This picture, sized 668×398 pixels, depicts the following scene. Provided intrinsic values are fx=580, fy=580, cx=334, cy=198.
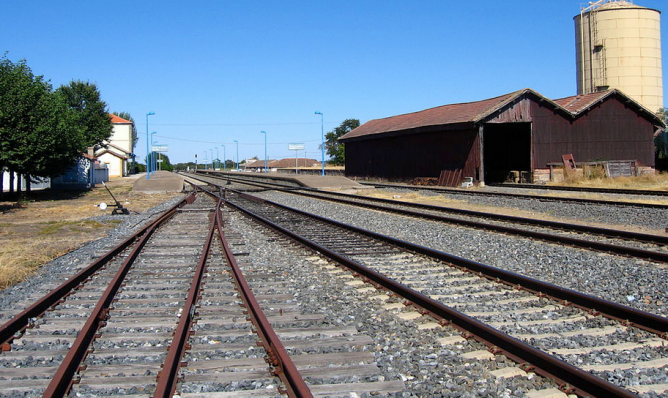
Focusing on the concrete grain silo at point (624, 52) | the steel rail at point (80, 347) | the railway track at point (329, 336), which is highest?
the concrete grain silo at point (624, 52)

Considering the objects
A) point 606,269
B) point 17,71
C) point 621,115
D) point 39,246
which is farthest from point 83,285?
point 621,115

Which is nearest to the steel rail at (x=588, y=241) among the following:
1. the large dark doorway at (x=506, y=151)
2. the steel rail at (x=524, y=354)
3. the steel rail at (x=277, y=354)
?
the steel rail at (x=524, y=354)

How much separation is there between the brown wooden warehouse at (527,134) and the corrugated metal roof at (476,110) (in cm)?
6

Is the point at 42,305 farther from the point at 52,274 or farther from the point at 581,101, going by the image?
the point at 581,101

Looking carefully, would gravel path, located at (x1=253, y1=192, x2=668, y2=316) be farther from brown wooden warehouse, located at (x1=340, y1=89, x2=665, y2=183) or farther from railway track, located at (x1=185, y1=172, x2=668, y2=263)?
brown wooden warehouse, located at (x1=340, y1=89, x2=665, y2=183)

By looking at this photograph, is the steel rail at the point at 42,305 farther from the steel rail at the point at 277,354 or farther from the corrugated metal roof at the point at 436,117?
the corrugated metal roof at the point at 436,117

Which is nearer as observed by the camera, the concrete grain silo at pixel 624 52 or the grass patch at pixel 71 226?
the grass patch at pixel 71 226

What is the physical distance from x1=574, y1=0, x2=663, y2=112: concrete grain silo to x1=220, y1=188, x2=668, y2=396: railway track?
145 feet

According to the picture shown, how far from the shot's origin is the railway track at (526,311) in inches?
182

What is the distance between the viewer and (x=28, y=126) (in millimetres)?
29234

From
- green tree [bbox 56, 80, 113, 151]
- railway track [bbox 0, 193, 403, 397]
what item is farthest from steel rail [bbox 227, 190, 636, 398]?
green tree [bbox 56, 80, 113, 151]

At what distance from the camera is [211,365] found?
4.50 m

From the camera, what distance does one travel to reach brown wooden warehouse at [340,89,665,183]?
110 ft

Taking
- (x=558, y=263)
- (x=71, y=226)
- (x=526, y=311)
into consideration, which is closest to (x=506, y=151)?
(x=71, y=226)
